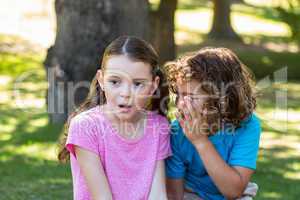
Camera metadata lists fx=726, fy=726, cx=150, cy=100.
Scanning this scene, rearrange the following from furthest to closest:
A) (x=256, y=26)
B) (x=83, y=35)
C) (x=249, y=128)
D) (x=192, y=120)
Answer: (x=256, y=26) → (x=83, y=35) → (x=249, y=128) → (x=192, y=120)

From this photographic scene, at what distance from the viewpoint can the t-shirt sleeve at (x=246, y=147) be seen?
377cm

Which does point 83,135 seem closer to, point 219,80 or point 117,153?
point 117,153

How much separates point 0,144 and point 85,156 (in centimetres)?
472

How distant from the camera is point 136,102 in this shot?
3762 millimetres

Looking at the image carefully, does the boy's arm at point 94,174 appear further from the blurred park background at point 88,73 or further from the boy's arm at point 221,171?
the blurred park background at point 88,73

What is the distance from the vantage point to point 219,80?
375 cm

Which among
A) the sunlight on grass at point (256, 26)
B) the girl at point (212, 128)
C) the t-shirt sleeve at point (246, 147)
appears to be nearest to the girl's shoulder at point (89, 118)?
the girl at point (212, 128)

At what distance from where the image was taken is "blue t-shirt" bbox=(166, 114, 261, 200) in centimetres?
380

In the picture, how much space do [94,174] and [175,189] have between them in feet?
1.69

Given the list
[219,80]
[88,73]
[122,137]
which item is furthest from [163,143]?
[88,73]

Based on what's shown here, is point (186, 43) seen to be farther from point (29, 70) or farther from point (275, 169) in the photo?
point (275, 169)

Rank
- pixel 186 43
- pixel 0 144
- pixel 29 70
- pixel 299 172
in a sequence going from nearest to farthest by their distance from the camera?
1. pixel 299 172
2. pixel 0 144
3. pixel 29 70
4. pixel 186 43

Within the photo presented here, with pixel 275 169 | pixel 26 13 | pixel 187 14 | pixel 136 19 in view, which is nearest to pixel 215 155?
pixel 275 169

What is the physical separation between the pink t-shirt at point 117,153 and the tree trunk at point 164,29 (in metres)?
9.78
